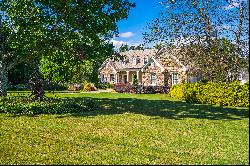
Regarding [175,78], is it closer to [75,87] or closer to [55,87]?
[75,87]

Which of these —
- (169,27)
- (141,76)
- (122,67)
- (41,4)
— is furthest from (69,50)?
(122,67)

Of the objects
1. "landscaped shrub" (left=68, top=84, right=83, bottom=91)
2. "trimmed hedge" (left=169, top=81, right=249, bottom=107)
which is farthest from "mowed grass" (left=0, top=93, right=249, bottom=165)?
"landscaped shrub" (left=68, top=84, right=83, bottom=91)

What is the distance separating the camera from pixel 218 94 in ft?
82.6

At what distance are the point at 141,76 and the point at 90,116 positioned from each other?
41219 millimetres

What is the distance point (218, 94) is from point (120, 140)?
16.0 m

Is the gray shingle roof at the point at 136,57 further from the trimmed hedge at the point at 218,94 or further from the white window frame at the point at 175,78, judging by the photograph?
the trimmed hedge at the point at 218,94

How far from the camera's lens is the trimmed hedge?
2366 centimetres

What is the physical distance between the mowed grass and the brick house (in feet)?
81.1

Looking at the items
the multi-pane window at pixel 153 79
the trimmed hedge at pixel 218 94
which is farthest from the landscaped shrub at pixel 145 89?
the trimmed hedge at pixel 218 94

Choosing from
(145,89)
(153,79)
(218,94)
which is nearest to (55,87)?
(145,89)

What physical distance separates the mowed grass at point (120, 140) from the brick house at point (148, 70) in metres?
24.7

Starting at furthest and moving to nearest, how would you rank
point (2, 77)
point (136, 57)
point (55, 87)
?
point (136, 57)
point (55, 87)
point (2, 77)

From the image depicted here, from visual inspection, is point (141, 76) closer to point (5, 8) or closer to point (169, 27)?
point (169, 27)

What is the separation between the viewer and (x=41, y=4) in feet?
67.0
